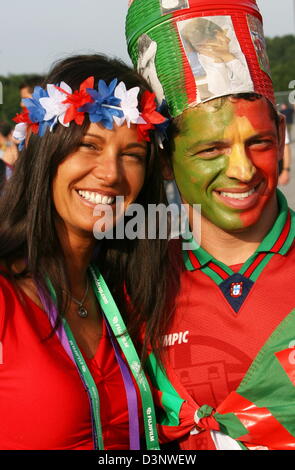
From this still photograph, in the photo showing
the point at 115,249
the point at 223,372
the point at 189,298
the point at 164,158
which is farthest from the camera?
the point at 115,249

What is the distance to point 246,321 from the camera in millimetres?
2254

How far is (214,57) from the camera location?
2.32m

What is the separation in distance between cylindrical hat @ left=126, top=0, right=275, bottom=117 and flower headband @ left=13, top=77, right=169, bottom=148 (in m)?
0.12

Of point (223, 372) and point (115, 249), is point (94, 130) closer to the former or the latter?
point (115, 249)

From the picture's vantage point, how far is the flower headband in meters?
2.24

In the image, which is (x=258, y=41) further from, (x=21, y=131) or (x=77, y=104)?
(x=21, y=131)

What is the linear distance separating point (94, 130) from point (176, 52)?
0.45m

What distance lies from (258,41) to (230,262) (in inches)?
34.0

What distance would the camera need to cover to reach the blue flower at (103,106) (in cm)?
226

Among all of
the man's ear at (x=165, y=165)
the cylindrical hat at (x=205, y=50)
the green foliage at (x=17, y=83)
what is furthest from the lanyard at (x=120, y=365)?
the green foliage at (x=17, y=83)

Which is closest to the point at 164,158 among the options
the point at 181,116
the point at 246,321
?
the point at 181,116

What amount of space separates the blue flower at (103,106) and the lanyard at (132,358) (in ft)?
2.31
